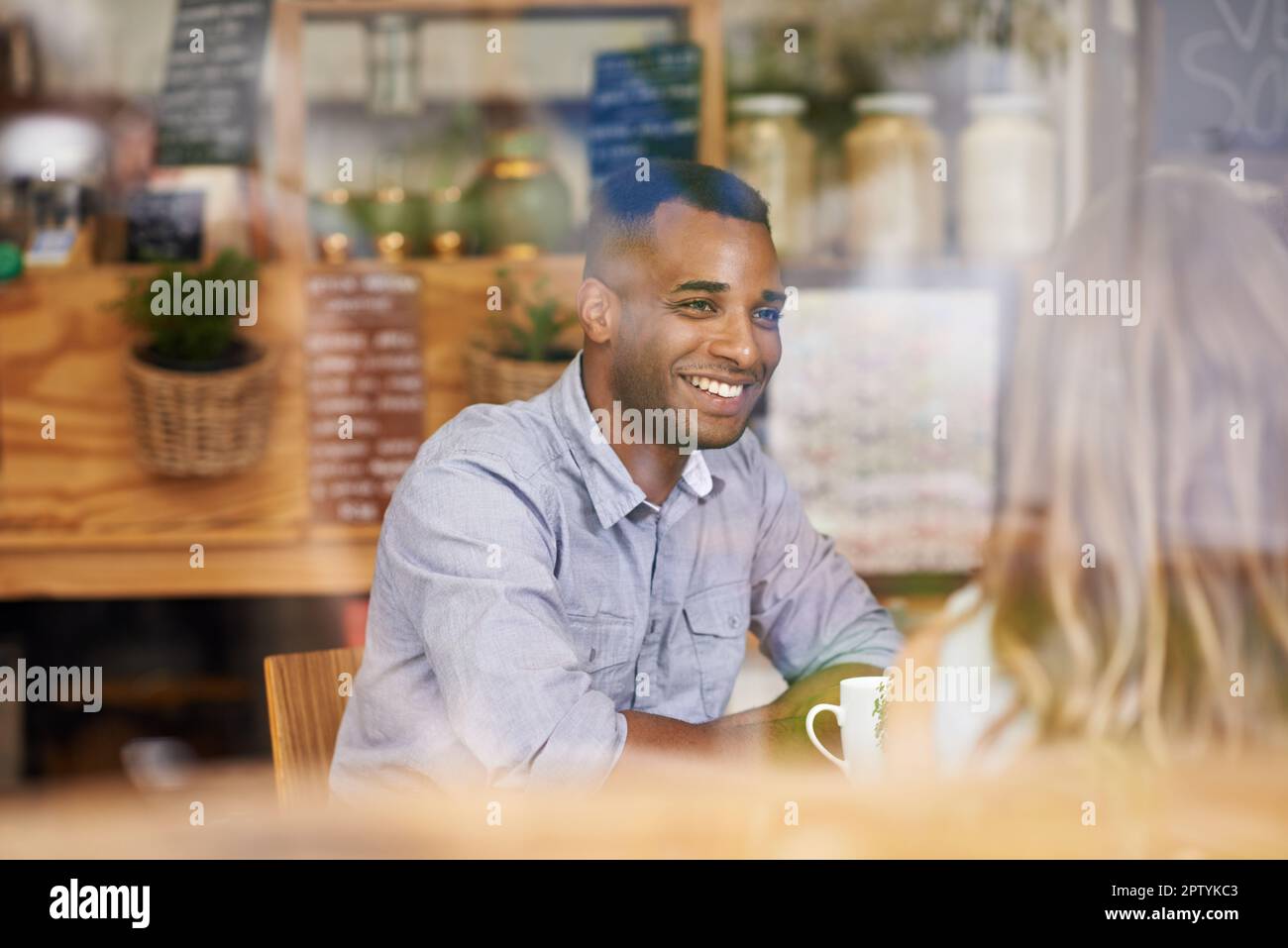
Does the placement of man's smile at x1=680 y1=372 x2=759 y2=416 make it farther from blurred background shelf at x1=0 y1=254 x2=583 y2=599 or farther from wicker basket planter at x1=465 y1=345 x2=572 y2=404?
blurred background shelf at x1=0 y1=254 x2=583 y2=599

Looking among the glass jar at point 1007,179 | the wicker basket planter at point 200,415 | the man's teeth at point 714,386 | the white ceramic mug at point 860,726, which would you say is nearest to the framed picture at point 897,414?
the glass jar at point 1007,179

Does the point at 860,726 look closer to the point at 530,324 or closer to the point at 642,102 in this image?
the point at 530,324

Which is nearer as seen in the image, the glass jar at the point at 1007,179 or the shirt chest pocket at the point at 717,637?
the shirt chest pocket at the point at 717,637

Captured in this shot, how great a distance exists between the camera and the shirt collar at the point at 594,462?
5.15 feet

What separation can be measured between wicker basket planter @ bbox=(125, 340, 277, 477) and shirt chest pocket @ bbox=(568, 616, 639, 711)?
0.87m

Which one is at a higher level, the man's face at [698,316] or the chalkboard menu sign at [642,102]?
the chalkboard menu sign at [642,102]

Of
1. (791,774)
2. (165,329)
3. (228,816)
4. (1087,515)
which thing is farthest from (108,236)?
(1087,515)

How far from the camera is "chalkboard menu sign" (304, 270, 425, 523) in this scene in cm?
218

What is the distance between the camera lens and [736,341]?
158 centimetres

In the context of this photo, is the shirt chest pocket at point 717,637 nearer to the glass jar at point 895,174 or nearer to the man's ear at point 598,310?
the man's ear at point 598,310

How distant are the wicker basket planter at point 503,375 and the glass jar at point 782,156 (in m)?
0.42

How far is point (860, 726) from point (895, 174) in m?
1.07

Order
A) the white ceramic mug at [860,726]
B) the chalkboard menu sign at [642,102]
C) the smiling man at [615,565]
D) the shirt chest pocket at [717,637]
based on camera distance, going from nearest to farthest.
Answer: the white ceramic mug at [860,726] → the smiling man at [615,565] → the shirt chest pocket at [717,637] → the chalkboard menu sign at [642,102]
